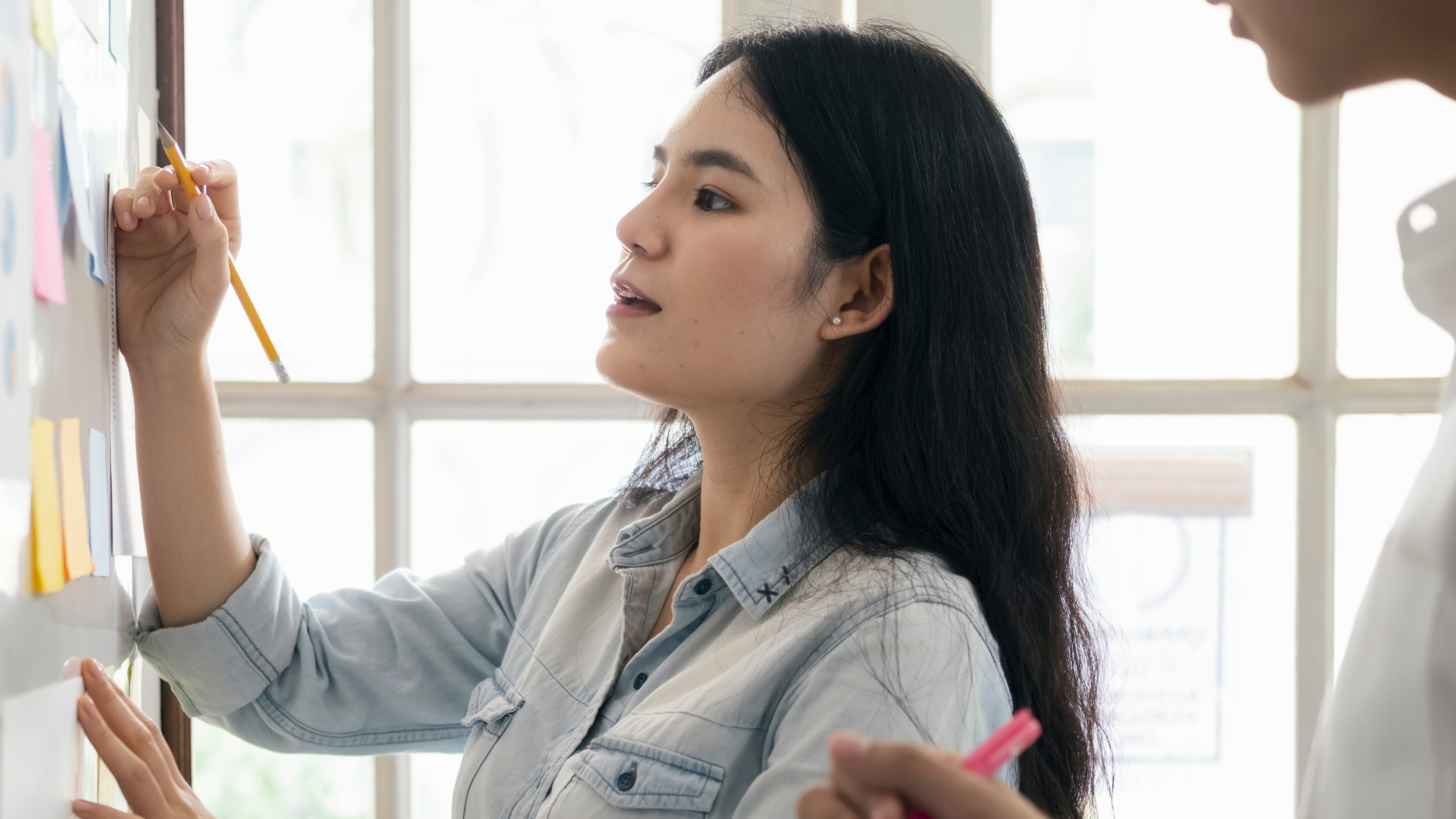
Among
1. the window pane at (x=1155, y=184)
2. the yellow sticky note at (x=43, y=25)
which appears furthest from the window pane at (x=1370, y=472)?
the yellow sticky note at (x=43, y=25)

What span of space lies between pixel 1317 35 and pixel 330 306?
3.97 feet

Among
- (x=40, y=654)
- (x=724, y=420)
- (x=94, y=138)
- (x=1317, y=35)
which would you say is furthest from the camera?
(x=724, y=420)

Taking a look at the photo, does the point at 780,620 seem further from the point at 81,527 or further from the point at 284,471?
the point at 284,471

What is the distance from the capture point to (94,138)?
887mm

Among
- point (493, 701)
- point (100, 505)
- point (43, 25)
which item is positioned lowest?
point (493, 701)

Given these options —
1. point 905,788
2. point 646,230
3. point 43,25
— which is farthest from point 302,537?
point 905,788

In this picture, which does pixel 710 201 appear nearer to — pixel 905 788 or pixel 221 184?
pixel 221 184

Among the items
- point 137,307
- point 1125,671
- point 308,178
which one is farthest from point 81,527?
point 1125,671

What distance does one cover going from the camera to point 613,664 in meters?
1.08

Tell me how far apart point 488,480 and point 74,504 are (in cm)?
69

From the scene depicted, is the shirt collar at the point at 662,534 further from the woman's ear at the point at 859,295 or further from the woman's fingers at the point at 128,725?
the woman's fingers at the point at 128,725

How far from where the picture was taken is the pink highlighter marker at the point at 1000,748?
509 mm

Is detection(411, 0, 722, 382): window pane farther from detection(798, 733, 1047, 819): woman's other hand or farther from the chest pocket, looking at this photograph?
detection(798, 733, 1047, 819): woman's other hand

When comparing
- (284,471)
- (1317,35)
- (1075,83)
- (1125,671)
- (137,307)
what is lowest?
(1125,671)
